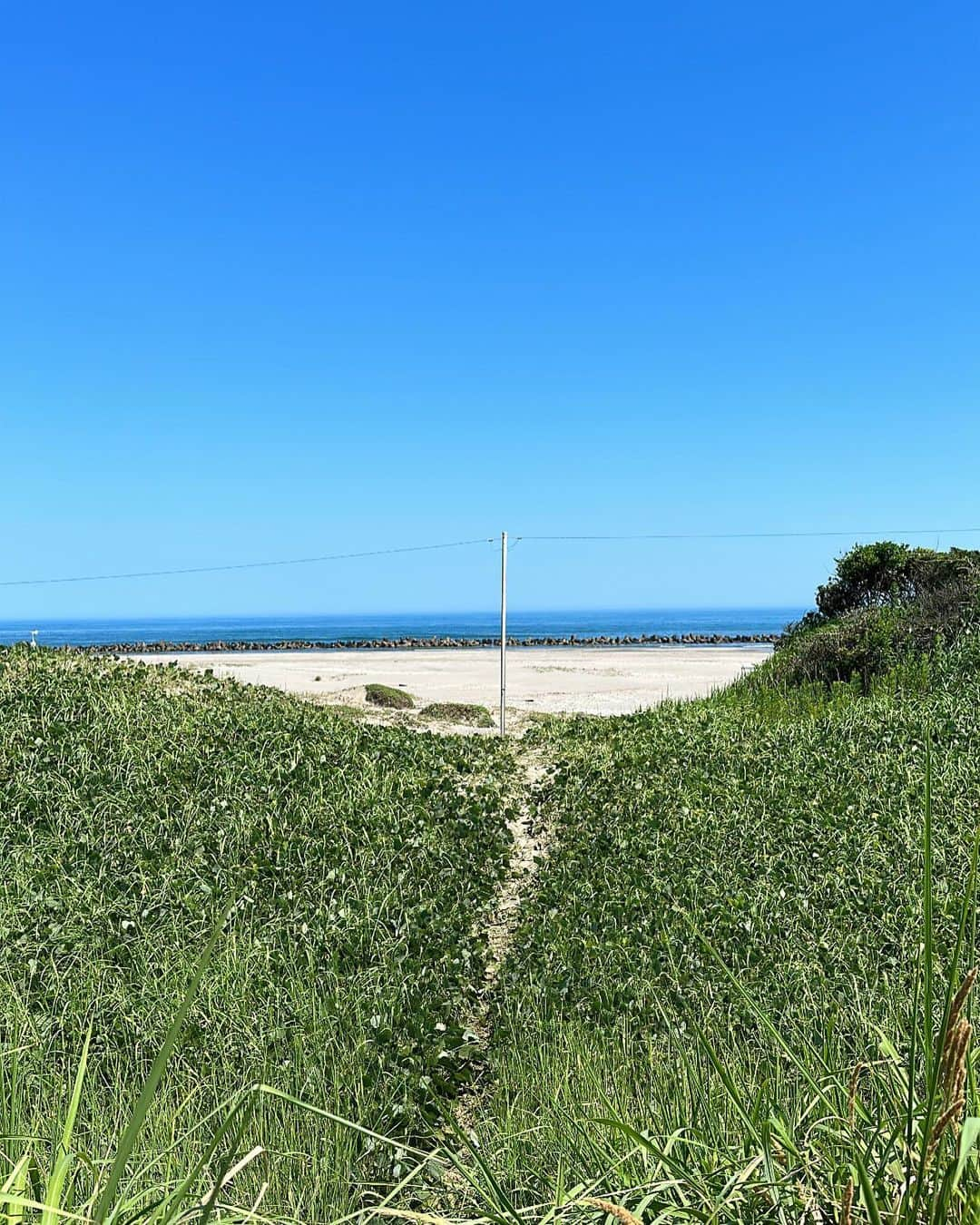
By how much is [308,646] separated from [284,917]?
41.7 m

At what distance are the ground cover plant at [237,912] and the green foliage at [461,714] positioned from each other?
494 centimetres

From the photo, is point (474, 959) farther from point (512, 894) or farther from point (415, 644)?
point (415, 644)

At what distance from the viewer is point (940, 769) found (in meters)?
8.23

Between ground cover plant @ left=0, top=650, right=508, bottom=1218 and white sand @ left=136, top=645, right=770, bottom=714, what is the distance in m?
7.66

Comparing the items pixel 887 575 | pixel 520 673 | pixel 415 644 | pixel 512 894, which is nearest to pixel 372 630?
pixel 415 644

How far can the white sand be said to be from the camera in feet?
65.3

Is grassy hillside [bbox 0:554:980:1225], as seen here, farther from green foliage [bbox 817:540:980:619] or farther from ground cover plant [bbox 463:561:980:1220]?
green foliage [bbox 817:540:980:619]

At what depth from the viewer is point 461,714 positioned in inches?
617

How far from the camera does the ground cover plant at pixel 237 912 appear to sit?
3814mm

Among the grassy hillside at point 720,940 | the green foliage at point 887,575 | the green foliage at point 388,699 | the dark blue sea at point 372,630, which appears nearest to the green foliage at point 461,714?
the green foliage at point 388,699

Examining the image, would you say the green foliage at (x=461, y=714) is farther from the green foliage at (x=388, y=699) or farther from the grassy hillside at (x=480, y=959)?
the grassy hillside at (x=480, y=959)

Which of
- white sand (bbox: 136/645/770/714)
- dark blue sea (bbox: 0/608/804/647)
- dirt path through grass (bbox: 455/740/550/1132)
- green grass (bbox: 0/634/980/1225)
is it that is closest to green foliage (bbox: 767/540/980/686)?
white sand (bbox: 136/645/770/714)

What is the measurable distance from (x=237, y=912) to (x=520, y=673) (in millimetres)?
22127

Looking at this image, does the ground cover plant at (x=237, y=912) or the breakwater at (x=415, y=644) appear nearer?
the ground cover plant at (x=237, y=912)
